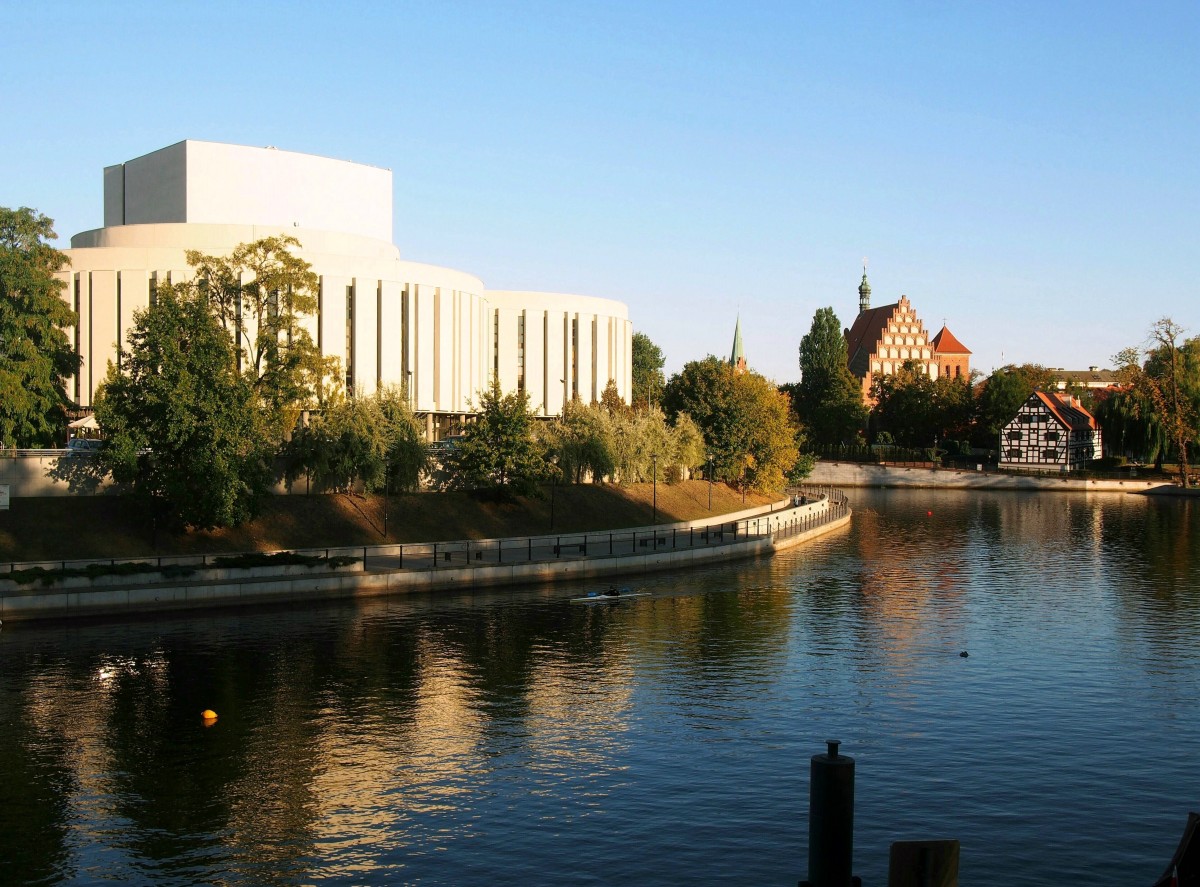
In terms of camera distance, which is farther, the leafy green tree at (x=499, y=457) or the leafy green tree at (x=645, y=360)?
the leafy green tree at (x=645, y=360)

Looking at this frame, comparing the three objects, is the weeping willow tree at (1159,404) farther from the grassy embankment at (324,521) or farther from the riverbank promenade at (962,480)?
the grassy embankment at (324,521)

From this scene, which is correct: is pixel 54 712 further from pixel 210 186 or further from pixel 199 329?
pixel 210 186

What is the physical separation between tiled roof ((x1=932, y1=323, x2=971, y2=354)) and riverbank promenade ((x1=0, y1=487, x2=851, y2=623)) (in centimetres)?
13997

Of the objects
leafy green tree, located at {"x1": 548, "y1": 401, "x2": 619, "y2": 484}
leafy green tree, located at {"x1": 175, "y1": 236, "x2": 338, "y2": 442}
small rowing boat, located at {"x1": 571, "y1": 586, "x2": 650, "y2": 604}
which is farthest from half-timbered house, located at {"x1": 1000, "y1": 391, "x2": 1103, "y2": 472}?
leafy green tree, located at {"x1": 175, "y1": 236, "x2": 338, "y2": 442}

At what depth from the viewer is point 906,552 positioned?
6412 cm

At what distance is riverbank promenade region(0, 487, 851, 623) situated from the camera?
39.9 metres

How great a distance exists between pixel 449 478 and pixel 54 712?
120 ft

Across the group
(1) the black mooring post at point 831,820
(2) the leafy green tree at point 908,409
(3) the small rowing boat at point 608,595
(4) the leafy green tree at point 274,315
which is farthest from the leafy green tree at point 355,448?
(2) the leafy green tree at point 908,409

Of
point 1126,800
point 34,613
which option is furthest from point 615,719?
point 34,613

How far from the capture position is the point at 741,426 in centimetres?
8688

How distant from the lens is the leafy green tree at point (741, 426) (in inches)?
3388

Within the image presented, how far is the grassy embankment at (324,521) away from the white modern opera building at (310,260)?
40.5 feet

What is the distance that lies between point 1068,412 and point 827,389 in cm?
3206

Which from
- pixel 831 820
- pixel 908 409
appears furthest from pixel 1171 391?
pixel 831 820
